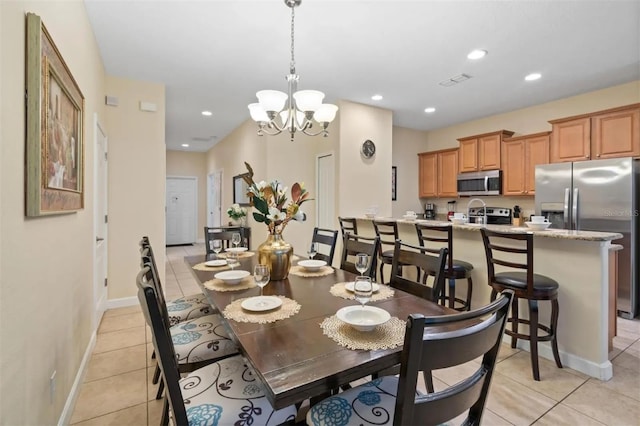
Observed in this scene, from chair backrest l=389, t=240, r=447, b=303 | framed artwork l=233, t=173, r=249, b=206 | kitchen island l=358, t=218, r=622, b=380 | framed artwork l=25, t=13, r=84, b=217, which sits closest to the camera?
framed artwork l=25, t=13, r=84, b=217

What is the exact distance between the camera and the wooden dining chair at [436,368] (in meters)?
0.76

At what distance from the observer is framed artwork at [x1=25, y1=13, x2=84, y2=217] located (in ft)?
4.17

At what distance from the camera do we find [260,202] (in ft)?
6.25

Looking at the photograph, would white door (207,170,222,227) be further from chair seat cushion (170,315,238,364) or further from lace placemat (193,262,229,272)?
chair seat cushion (170,315,238,364)

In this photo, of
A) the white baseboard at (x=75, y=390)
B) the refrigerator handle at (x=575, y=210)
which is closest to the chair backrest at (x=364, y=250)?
the white baseboard at (x=75, y=390)

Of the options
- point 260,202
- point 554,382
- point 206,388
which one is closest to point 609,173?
point 554,382

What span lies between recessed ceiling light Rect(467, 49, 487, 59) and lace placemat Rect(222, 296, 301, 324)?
3.10 metres

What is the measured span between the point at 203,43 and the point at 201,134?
14.1 feet

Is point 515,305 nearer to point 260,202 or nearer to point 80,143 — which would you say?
point 260,202

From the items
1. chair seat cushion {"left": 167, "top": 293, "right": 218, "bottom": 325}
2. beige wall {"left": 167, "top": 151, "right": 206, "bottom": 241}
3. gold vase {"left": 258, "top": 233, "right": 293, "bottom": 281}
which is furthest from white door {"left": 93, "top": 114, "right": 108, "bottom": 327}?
beige wall {"left": 167, "top": 151, "right": 206, "bottom": 241}

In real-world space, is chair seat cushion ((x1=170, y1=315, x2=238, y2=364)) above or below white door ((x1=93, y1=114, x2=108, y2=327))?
below

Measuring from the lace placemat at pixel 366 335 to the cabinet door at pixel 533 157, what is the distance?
14.5 ft

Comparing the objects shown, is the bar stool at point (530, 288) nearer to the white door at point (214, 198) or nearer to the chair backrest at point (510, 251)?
the chair backrest at point (510, 251)

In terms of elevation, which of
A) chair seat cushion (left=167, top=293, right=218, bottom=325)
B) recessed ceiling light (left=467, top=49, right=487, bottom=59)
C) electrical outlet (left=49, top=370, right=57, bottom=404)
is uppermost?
recessed ceiling light (left=467, top=49, right=487, bottom=59)
